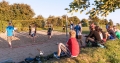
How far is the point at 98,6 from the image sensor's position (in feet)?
39.6

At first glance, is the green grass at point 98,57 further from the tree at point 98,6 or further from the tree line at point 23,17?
the tree line at point 23,17

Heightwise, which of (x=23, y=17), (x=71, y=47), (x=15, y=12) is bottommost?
(x=23, y=17)

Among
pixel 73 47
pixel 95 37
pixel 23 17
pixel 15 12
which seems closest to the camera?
pixel 73 47

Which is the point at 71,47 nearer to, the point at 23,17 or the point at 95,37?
the point at 95,37

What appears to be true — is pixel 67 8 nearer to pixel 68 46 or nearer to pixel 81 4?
pixel 81 4

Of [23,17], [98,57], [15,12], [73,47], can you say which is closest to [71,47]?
[73,47]

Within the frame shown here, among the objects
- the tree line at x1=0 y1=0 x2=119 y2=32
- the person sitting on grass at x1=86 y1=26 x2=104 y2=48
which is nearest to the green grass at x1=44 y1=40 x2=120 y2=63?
the person sitting on grass at x1=86 y1=26 x2=104 y2=48

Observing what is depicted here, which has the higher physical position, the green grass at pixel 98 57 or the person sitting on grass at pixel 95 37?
the person sitting on grass at pixel 95 37

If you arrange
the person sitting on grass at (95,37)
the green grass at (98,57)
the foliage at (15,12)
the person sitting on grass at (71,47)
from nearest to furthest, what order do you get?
the green grass at (98,57)
the person sitting on grass at (71,47)
the person sitting on grass at (95,37)
the foliage at (15,12)

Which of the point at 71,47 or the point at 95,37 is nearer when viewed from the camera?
the point at 71,47

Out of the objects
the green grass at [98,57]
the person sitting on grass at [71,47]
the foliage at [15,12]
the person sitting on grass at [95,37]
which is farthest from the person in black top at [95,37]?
the foliage at [15,12]

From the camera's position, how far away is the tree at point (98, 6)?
11.6 m

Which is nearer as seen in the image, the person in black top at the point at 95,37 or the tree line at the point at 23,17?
the person in black top at the point at 95,37

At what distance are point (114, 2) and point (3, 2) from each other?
47037mm
